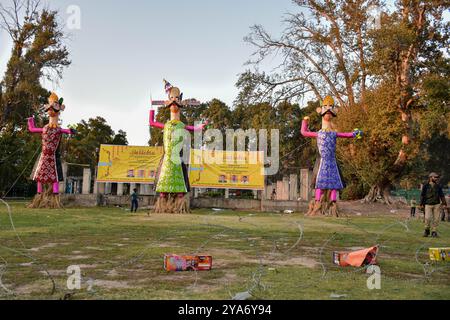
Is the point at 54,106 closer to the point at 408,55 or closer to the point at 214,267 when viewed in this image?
the point at 214,267

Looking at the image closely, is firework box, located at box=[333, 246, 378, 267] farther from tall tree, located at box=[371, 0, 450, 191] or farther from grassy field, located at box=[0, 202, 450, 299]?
tall tree, located at box=[371, 0, 450, 191]

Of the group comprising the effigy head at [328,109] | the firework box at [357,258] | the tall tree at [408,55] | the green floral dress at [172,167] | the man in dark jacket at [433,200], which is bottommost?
the firework box at [357,258]

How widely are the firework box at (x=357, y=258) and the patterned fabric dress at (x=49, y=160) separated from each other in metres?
15.4

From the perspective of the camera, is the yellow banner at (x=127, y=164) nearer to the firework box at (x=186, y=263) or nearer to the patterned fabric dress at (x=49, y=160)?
the patterned fabric dress at (x=49, y=160)

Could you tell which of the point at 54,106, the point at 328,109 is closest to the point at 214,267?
the point at 328,109

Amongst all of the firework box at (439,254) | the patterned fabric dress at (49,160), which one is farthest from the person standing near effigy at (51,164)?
the firework box at (439,254)

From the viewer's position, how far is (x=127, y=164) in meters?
23.5

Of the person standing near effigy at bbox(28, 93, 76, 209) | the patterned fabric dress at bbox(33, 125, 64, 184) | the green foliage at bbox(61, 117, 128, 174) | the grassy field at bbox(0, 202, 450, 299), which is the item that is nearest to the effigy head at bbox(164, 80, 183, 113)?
the person standing near effigy at bbox(28, 93, 76, 209)

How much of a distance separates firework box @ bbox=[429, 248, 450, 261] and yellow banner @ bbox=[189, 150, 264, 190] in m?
15.8

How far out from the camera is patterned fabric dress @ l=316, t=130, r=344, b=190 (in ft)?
57.2

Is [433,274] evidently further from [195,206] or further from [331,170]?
[195,206]

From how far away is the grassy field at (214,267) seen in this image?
15.0 feet

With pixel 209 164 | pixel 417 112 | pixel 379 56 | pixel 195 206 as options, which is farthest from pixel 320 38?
pixel 195 206

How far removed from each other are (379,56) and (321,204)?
1034 centimetres
